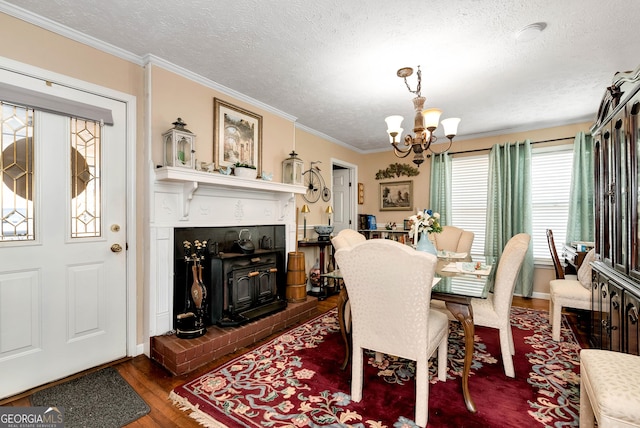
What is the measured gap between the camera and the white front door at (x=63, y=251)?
6.43ft

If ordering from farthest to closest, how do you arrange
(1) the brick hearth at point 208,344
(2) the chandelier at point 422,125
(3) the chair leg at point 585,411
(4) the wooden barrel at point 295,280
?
1. (4) the wooden barrel at point 295,280
2. (2) the chandelier at point 422,125
3. (1) the brick hearth at point 208,344
4. (3) the chair leg at point 585,411

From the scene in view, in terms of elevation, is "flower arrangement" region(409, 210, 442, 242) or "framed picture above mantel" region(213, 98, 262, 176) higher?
"framed picture above mantel" region(213, 98, 262, 176)

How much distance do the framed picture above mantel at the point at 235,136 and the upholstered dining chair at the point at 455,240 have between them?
252 centimetres

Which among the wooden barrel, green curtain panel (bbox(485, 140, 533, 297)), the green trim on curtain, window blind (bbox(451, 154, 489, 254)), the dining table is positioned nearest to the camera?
the dining table

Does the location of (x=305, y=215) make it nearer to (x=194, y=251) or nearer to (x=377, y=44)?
(x=194, y=251)

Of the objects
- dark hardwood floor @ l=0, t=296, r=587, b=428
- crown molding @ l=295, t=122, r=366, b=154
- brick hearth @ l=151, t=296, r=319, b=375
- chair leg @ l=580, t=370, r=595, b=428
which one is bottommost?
dark hardwood floor @ l=0, t=296, r=587, b=428

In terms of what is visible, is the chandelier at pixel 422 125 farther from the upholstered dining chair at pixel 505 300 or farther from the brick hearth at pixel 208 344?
the brick hearth at pixel 208 344

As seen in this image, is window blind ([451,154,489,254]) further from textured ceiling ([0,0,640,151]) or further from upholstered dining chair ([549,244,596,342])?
upholstered dining chair ([549,244,596,342])

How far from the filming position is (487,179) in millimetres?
4664

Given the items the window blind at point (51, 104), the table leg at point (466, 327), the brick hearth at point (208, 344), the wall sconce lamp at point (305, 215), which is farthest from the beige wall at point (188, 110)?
the table leg at point (466, 327)

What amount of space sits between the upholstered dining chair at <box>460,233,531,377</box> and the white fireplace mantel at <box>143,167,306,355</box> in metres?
2.35

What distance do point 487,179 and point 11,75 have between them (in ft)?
Result: 18.0

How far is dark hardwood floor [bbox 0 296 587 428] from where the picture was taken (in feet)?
5.57

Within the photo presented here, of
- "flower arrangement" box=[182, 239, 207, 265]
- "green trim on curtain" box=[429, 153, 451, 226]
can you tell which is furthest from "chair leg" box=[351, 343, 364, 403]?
"green trim on curtain" box=[429, 153, 451, 226]
